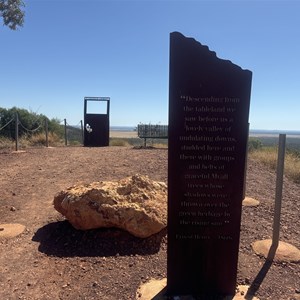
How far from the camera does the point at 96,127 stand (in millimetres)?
17641

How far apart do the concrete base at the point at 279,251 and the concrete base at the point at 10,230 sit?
3.22 metres

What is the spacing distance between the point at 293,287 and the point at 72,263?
242 cm

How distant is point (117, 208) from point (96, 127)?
1313 cm

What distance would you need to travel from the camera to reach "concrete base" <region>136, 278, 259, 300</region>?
3609 millimetres

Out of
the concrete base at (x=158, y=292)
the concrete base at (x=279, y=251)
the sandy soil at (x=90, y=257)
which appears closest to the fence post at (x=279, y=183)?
the concrete base at (x=279, y=251)

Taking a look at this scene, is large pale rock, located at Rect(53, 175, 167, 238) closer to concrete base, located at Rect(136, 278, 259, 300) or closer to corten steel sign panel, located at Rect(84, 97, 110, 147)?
concrete base, located at Rect(136, 278, 259, 300)

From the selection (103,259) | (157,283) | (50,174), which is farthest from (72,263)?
(50,174)

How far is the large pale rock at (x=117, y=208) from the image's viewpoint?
15.6 feet

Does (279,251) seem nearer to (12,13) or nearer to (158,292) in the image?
(158,292)

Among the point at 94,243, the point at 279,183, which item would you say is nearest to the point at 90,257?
the point at 94,243

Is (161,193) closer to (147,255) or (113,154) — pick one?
(147,255)

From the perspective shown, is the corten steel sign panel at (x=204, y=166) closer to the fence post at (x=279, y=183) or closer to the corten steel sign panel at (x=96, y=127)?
the fence post at (x=279, y=183)

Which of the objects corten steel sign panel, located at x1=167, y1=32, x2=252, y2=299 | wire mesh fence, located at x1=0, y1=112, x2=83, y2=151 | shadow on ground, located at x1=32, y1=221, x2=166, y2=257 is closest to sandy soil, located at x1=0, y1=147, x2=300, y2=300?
shadow on ground, located at x1=32, y1=221, x2=166, y2=257

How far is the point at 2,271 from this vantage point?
162 inches
